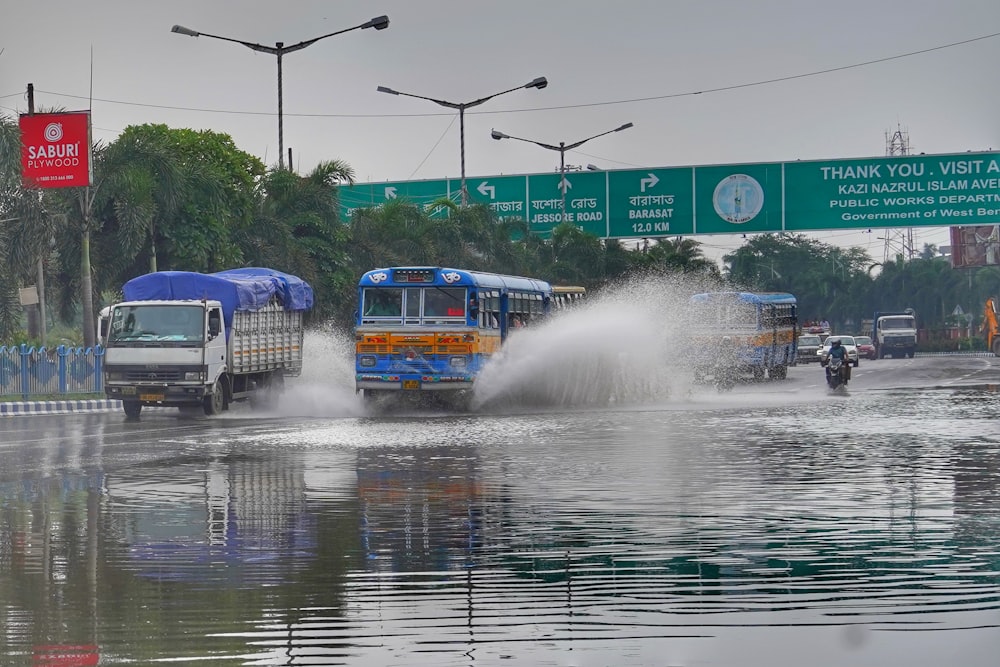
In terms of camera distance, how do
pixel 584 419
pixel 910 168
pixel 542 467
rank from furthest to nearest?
1. pixel 910 168
2. pixel 584 419
3. pixel 542 467

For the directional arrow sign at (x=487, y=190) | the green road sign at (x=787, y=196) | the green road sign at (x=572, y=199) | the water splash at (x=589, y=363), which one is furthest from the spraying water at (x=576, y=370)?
the directional arrow sign at (x=487, y=190)

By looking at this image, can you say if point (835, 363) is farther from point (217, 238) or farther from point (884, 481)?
point (884, 481)

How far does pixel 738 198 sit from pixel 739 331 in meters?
5.36

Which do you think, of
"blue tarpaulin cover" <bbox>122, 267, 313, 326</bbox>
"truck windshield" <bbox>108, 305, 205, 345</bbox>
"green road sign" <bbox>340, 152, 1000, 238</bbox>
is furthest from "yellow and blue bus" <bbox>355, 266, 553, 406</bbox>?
"green road sign" <bbox>340, 152, 1000, 238</bbox>

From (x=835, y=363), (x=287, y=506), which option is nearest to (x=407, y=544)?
(x=287, y=506)

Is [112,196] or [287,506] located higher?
[112,196]

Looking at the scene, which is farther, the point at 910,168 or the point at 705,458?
the point at 910,168

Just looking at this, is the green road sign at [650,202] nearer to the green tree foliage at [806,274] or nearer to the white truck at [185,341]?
the white truck at [185,341]

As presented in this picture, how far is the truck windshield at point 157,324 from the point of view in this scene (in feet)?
94.9

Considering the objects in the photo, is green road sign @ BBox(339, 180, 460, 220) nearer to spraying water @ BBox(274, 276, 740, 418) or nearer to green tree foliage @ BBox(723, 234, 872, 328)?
spraying water @ BBox(274, 276, 740, 418)

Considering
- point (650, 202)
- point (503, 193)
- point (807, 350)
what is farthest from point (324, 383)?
point (807, 350)

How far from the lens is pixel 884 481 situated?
49.2 feet

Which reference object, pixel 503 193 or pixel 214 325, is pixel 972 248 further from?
pixel 214 325

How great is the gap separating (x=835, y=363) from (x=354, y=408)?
525 inches
